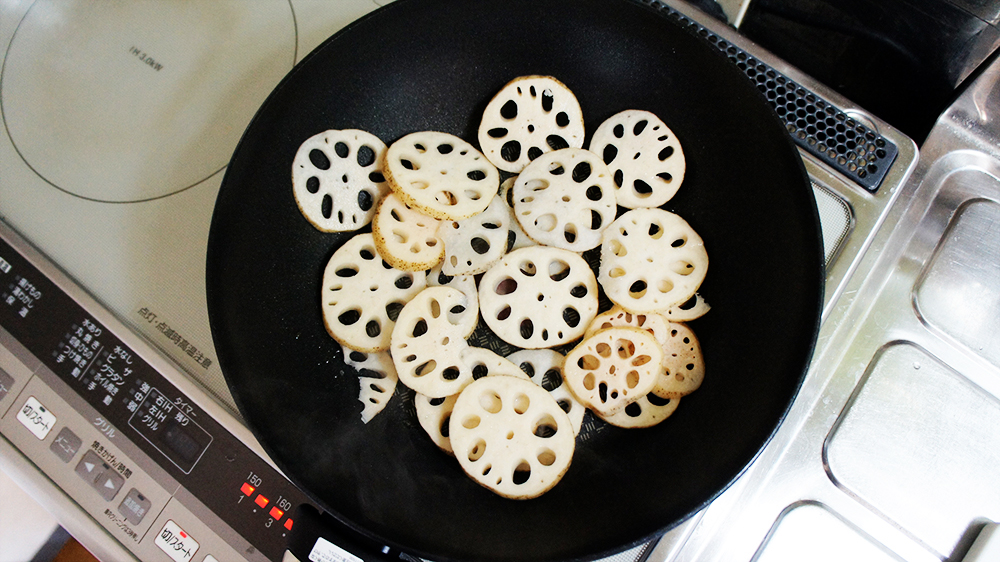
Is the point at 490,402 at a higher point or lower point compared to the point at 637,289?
lower

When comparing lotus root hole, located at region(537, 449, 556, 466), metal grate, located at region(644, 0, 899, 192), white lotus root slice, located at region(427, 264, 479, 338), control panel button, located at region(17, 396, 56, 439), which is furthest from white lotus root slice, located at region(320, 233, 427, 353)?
metal grate, located at region(644, 0, 899, 192)

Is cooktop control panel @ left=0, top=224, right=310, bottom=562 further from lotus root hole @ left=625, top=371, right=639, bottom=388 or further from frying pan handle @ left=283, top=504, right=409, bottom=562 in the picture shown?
lotus root hole @ left=625, top=371, right=639, bottom=388

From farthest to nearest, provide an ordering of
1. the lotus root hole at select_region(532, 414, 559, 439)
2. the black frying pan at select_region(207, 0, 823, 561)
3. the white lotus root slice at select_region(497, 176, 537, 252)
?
the white lotus root slice at select_region(497, 176, 537, 252) → the lotus root hole at select_region(532, 414, 559, 439) → the black frying pan at select_region(207, 0, 823, 561)

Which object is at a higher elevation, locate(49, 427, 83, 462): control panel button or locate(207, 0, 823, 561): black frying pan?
locate(207, 0, 823, 561): black frying pan

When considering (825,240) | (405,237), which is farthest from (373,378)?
(825,240)

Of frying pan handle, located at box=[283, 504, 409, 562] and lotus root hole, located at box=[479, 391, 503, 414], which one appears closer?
frying pan handle, located at box=[283, 504, 409, 562]

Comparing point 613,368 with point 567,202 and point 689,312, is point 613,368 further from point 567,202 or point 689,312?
point 567,202

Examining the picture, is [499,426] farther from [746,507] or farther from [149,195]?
[149,195]
